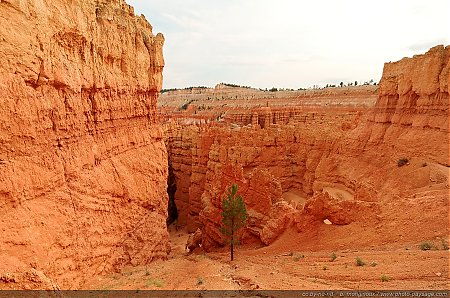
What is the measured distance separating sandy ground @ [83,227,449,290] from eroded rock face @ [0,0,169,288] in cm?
132

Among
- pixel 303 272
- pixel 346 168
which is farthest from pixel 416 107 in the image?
pixel 303 272

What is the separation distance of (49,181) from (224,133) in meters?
22.4

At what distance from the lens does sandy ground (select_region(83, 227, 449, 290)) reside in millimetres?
9133

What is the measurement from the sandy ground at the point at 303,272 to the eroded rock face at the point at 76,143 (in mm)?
1320

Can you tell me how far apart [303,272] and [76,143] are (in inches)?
336

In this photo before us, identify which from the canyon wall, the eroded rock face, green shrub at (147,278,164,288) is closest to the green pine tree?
the canyon wall

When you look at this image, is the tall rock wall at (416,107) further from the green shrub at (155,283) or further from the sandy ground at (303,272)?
the green shrub at (155,283)

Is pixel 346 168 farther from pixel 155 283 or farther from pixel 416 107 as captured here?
pixel 155 283

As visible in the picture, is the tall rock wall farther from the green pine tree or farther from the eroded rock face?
the eroded rock face

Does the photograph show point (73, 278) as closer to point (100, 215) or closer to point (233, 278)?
point (100, 215)

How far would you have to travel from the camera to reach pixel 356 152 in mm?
28531

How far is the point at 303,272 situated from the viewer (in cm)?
1134

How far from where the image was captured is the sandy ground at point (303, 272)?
30.0 feet

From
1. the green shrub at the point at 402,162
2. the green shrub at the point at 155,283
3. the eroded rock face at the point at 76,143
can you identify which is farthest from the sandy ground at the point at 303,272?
the green shrub at the point at 402,162
